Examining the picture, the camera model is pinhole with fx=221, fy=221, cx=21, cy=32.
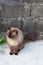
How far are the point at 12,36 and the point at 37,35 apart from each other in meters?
0.86

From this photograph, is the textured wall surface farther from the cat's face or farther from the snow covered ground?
the cat's face

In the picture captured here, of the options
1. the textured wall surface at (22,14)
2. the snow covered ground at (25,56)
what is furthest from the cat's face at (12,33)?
the textured wall surface at (22,14)

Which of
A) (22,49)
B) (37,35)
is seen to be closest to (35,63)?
(22,49)

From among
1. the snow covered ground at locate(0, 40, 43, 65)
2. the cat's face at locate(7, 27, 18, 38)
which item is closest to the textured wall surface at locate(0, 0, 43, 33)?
the snow covered ground at locate(0, 40, 43, 65)

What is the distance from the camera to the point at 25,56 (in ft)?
11.6

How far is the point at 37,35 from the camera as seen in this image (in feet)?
13.8

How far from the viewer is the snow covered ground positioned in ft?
11.0

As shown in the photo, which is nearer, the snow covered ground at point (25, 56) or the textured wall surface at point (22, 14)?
the snow covered ground at point (25, 56)

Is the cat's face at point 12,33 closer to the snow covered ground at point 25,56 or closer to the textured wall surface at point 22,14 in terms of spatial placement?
the snow covered ground at point 25,56

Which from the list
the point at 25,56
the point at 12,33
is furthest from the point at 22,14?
the point at 25,56

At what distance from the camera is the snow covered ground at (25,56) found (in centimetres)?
335

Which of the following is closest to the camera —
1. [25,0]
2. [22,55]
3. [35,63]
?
[35,63]

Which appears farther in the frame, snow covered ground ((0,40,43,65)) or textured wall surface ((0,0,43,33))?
textured wall surface ((0,0,43,33))

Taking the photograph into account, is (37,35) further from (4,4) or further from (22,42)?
(4,4)
